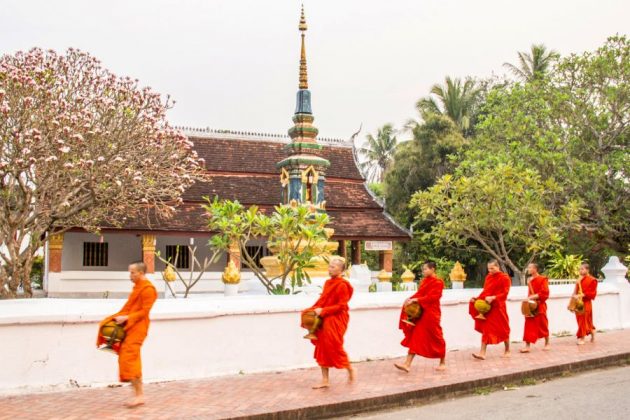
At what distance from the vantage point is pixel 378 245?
88.7 ft

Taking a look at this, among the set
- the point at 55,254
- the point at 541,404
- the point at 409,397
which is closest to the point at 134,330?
the point at 409,397

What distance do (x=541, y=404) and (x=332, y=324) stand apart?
220 cm

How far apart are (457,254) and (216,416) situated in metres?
25.0

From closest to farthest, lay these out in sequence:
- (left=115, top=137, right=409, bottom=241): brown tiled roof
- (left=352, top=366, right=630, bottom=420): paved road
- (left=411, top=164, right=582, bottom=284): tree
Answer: (left=352, top=366, right=630, bottom=420): paved road → (left=411, top=164, right=582, bottom=284): tree → (left=115, top=137, right=409, bottom=241): brown tiled roof

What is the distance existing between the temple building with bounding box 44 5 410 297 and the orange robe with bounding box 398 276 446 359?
13.9 m

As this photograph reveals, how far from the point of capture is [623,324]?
15.1 meters

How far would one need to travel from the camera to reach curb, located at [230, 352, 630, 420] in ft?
21.8

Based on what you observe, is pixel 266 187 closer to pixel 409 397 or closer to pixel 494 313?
pixel 494 313

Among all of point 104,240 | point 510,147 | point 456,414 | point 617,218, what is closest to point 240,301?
point 456,414

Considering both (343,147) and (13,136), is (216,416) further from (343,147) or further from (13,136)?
(343,147)

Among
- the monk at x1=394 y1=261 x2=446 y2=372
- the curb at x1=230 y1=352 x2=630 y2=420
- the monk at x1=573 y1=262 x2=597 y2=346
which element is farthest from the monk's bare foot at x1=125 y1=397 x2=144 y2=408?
the monk at x1=573 y1=262 x2=597 y2=346

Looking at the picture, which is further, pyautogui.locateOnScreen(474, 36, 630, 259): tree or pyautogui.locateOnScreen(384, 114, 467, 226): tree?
pyautogui.locateOnScreen(384, 114, 467, 226): tree

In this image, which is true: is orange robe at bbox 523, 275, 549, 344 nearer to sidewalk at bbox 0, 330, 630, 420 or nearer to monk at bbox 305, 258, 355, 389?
sidewalk at bbox 0, 330, 630, 420

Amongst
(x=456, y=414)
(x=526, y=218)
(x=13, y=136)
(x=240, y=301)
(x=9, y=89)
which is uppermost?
(x=9, y=89)
